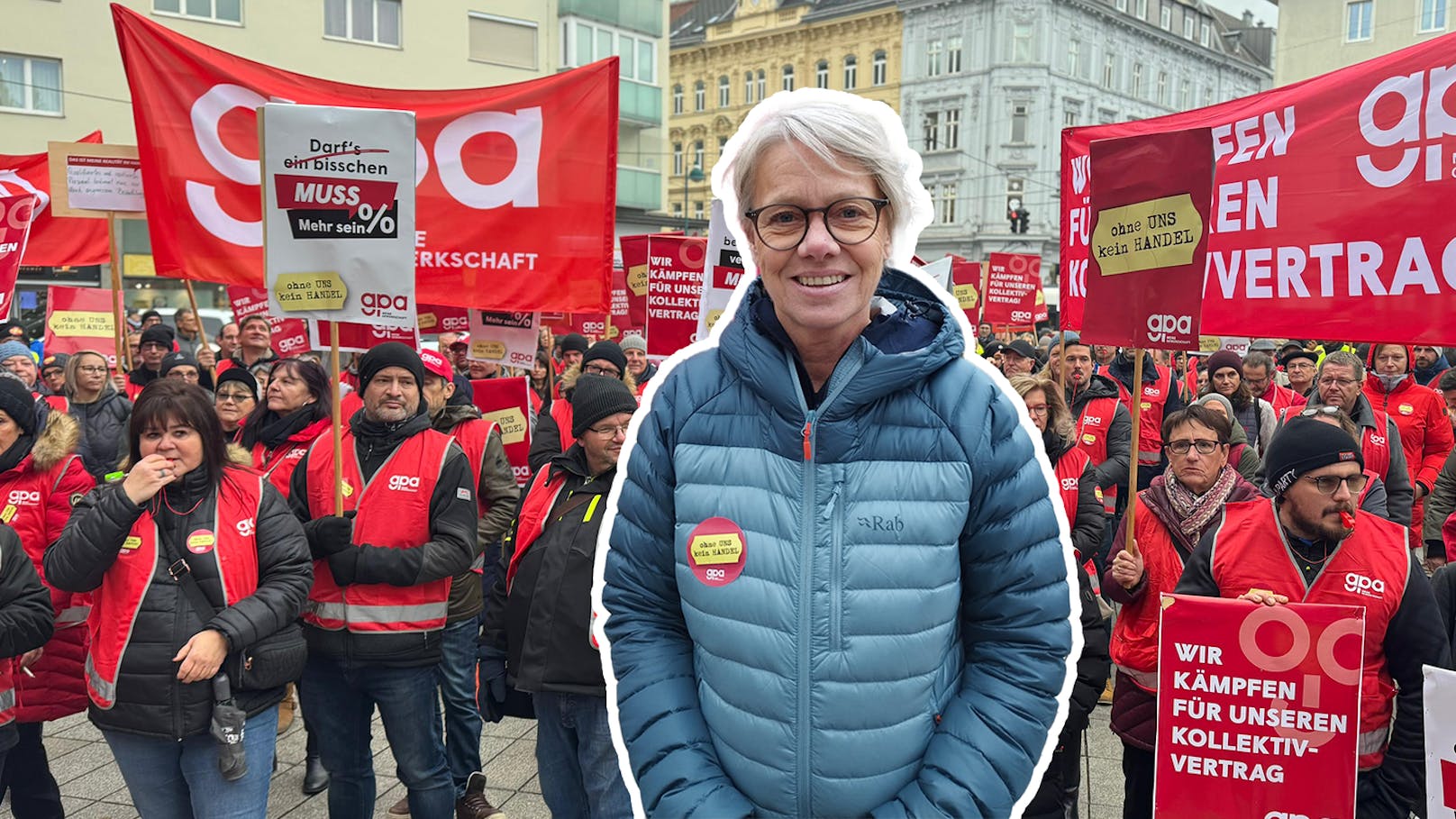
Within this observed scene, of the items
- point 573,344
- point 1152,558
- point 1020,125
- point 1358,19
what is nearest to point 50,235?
point 573,344

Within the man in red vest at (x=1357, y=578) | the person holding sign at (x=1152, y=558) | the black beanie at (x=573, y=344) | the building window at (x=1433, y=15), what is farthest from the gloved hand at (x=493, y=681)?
the building window at (x=1433, y=15)

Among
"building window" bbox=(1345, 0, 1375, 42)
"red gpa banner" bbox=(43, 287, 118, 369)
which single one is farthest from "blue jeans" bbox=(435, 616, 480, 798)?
"building window" bbox=(1345, 0, 1375, 42)

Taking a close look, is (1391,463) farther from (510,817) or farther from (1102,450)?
(510,817)

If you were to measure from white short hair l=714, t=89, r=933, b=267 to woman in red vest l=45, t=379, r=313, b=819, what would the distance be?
2.44m

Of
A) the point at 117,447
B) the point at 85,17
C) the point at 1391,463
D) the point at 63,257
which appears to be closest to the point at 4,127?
the point at 85,17

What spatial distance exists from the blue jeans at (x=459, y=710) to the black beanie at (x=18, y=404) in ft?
6.29

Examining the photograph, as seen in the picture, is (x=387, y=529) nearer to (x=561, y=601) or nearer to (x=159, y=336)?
(x=561, y=601)

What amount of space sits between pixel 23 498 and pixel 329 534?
1387 mm

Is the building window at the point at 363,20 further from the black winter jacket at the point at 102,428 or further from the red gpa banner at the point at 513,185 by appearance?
the red gpa banner at the point at 513,185

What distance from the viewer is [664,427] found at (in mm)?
1920

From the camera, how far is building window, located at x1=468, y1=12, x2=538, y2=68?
3146 cm

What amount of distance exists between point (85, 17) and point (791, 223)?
30.8m

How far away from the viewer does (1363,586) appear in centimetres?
328

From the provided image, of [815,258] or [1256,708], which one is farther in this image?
[1256,708]
